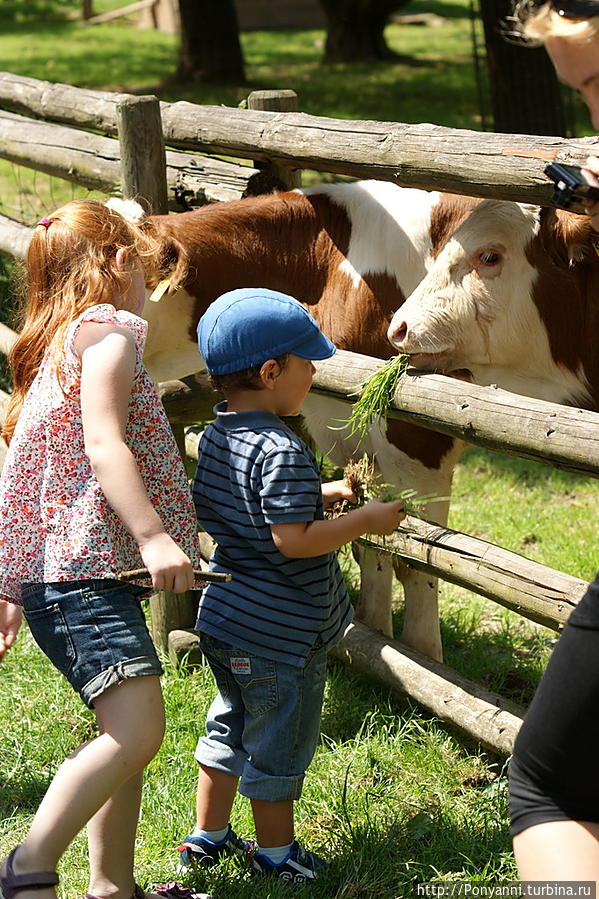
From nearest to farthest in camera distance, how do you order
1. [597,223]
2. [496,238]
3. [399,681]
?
[597,223]
[496,238]
[399,681]

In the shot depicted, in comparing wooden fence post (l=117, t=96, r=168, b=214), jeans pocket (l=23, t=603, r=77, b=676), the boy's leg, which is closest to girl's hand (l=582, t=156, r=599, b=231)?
jeans pocket (l=23, t=603, r=77, b=676)

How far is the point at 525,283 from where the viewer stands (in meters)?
3.20

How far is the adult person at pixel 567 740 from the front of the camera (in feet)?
5.95

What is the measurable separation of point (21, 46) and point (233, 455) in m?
18.5

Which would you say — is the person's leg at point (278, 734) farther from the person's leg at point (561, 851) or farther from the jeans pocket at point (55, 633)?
the person's leg at point (561, 851)

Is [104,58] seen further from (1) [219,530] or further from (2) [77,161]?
(1) [219,530]

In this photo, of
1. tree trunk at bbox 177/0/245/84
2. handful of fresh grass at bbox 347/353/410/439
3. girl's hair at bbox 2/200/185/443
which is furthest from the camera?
tree trunk at bbox 177/0/245/84

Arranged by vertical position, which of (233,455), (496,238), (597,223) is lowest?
(233,455)

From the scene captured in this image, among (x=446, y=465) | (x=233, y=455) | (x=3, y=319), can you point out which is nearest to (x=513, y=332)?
(x=446, y=465)

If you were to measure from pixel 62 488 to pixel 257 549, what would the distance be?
1.53ft

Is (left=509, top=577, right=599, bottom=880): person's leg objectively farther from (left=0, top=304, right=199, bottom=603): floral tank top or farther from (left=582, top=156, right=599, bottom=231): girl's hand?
(left=0, top=304, right=199, bottom=603): floral tank top

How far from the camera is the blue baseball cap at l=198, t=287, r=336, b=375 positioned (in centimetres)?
245

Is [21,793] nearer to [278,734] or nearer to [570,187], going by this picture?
[278,734]

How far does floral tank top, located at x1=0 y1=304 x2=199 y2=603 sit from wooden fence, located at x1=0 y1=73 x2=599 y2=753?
31.3 inches
